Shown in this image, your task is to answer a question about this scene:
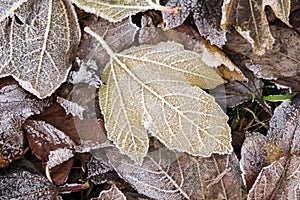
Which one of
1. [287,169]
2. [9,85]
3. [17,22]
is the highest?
[17,22]

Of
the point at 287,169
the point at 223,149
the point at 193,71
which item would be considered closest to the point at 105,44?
the point at 193,71

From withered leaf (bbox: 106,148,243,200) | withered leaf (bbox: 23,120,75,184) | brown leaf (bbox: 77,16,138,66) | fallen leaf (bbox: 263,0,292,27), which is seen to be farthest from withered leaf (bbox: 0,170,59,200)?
fallen leaf (bbox: 263,0,292,27)

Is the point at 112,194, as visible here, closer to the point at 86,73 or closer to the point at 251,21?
the point at 86,73

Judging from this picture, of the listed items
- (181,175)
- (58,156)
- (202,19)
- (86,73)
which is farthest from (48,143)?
(202,19)

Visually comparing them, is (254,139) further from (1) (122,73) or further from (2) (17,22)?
(2) (17,22)

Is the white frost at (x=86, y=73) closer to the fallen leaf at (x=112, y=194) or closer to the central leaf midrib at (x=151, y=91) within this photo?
the central leaf midrib at (x=151, y=91)

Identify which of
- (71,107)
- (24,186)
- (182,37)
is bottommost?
(24,186)

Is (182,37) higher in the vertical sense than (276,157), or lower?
higher
